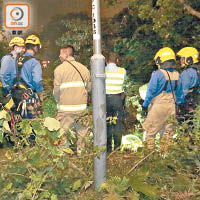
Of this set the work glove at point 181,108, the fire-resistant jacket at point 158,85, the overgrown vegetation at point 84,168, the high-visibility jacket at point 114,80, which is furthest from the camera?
the high-visibility jacket at point 114,80

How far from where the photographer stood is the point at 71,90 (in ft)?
28.2

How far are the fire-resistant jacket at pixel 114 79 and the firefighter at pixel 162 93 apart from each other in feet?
4.06

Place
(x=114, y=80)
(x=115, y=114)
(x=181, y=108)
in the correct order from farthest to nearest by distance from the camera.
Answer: (x=115, y=114) < (x=114, y=80) < (x=181, y=108)

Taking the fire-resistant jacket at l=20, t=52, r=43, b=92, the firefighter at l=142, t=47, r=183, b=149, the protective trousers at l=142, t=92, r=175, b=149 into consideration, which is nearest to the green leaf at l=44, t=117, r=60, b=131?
the firefighter at l=142, t=47, r=183, b=149

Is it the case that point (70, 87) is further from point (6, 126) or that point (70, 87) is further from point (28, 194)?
point (28, 194)

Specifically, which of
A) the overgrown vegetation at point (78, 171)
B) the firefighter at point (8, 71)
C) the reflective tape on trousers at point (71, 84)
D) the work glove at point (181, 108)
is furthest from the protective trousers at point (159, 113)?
the firefighter at point (8, 71)

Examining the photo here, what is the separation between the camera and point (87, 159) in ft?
22.0

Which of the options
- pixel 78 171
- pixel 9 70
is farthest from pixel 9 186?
pixel 9 70

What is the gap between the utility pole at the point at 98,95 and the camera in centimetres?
611

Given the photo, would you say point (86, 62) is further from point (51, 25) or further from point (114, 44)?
point (51, 25)

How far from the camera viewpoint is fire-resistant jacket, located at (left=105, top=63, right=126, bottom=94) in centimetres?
999

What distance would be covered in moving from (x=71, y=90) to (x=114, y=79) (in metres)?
1.58

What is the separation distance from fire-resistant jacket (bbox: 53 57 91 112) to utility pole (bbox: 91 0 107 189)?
94.3 inches

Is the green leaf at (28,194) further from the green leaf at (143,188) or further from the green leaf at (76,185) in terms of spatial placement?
the green leaf at (143,188)
